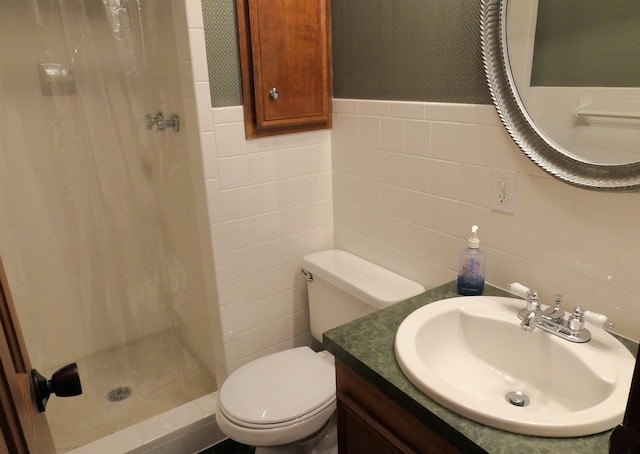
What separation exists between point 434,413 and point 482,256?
567 millimetres

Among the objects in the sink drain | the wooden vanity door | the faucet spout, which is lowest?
the sink drain

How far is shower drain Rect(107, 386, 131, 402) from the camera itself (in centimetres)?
215

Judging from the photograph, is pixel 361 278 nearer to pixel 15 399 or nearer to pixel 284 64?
pixel 284 64

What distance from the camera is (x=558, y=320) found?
3.65ft

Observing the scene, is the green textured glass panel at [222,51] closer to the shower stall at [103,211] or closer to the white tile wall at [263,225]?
the white tile wall at [263,225]

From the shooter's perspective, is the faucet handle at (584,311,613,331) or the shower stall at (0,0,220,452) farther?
the shower stall at (0,0,220,452)

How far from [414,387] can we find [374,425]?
186 millimetres

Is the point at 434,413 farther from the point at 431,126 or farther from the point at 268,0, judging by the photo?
the point at 268,0

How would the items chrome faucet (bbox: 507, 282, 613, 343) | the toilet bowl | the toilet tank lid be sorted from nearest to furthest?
chrome faucet (bbox: 507, 282, 613, 343)
the toilet bowl
the toilet tank lid

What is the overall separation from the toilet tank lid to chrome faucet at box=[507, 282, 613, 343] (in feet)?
1.54

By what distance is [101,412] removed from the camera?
208 cm

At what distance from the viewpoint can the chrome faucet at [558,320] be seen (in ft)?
3.51

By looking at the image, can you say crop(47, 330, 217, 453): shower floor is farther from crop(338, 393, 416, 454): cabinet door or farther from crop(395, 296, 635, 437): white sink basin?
crop(395, 296, 635, 437): white sink basin

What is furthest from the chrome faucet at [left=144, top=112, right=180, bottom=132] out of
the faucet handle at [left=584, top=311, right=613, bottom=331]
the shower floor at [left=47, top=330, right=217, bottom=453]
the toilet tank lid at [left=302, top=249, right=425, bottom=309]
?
the faucet handle at [left=584, top=311, right=613, bottom=331]
